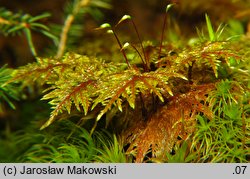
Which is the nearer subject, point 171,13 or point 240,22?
point 240,22

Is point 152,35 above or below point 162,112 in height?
above

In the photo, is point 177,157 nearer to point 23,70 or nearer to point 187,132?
point 187,132

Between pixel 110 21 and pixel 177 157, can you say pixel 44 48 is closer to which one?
pixel 110 21

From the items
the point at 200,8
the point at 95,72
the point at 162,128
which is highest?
the point at 200,8

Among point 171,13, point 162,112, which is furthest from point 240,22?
point 162,112
